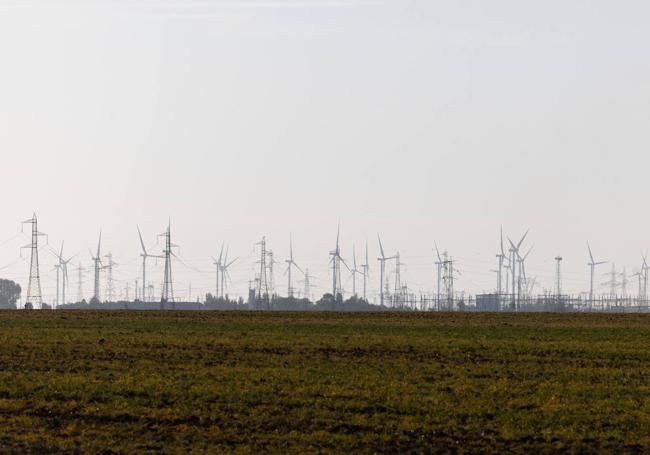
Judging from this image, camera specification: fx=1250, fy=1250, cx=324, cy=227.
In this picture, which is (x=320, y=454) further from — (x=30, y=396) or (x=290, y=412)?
(x=30, y=396)

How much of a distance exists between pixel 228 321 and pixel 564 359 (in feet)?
151

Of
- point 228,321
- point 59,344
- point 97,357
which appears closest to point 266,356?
point 97,357

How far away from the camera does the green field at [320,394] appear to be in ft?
126

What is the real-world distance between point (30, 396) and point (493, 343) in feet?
111

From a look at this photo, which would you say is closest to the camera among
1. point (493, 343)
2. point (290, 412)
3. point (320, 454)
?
point (320, 454)

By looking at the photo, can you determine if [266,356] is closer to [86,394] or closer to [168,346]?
[168,346]

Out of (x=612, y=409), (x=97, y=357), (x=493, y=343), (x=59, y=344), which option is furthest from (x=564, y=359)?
(x=59, y=344)

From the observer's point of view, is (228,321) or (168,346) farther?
A: (228,321)

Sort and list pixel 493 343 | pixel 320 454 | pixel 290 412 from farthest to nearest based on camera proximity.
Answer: pixel 493 343
pixel 290 412
pixel 320 454

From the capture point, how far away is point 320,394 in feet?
152

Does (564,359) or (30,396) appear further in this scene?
(564,359)

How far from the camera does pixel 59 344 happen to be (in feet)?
226

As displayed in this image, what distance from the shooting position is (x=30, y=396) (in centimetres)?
4656

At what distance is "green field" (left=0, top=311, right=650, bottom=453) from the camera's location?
3847cm
